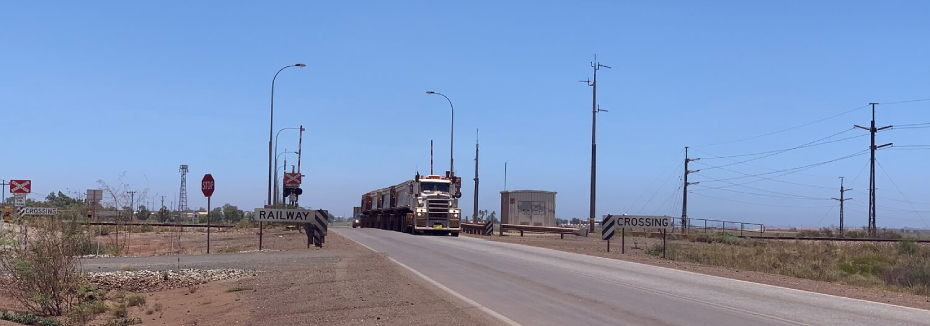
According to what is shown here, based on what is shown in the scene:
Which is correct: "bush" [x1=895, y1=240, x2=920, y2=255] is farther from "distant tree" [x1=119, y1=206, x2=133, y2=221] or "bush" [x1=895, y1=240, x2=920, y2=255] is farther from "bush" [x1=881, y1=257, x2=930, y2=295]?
"distant tree" [x1=119, y1=206, x2=133, y2=221]

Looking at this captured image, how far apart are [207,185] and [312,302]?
12.6 metres

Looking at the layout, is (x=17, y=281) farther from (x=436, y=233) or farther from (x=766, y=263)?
(x=436, y=233)

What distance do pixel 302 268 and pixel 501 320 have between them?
11092mm

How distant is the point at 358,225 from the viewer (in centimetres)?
9644

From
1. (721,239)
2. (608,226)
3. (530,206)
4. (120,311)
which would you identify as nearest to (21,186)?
(608,226)

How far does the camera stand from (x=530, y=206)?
65.2 metres

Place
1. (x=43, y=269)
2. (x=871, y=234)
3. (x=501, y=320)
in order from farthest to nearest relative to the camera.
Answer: (x=871, y=234) → (x=43, y=269) → (x=501, y=320)

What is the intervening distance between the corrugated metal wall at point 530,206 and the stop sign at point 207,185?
134 feet

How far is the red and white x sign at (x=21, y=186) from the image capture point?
3931cm

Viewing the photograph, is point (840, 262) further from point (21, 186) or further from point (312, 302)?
point (21, 186)

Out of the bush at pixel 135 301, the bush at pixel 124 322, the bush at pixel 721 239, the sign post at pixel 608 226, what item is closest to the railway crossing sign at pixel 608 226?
the sign post at pixel 608 226

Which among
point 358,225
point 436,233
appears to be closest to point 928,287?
point 436,233

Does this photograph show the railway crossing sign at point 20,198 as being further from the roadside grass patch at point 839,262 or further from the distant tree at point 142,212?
the roadside grass patch at point 839,262

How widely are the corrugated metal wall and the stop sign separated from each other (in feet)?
134
